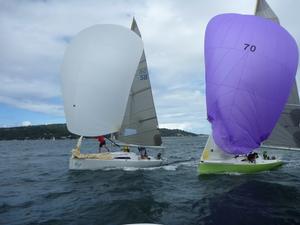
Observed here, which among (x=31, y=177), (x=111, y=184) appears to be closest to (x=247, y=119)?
(x=111, y=184)

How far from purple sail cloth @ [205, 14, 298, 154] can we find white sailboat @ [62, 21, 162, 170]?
6.56 metres

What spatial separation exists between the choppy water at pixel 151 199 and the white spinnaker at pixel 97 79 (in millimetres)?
3340

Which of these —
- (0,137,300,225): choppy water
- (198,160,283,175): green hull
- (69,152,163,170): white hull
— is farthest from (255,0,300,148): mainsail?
(69,152,163,170): white hull

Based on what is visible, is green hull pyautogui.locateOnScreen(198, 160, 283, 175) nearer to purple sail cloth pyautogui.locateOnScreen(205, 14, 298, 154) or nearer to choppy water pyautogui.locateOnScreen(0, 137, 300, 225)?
choppy water pyautogui.locateOnScreen(0, 137, 300, 225)

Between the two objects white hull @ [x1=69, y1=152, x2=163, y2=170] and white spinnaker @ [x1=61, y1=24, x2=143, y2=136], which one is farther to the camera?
white hull @ [x1=69, y1=152, x2=163, y2=170]

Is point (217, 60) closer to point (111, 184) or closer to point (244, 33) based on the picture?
point (244, 33)

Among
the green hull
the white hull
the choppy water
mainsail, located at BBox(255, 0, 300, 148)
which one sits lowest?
the choppy water

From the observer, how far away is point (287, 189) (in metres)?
17.7

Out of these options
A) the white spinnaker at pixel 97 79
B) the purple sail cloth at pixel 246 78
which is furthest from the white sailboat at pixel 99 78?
the purple sail cloth at pixel 246 78

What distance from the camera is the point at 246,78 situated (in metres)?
17.3

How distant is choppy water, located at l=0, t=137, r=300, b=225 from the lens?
12961mm

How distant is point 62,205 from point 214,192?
669cm

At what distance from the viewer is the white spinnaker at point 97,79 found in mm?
21875

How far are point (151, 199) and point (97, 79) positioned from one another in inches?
354
